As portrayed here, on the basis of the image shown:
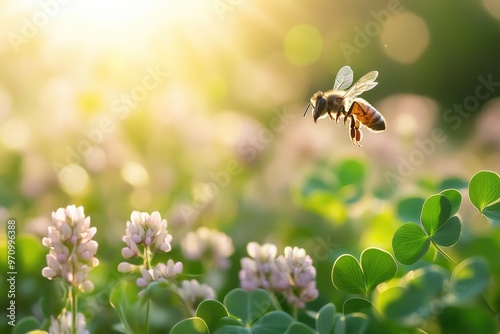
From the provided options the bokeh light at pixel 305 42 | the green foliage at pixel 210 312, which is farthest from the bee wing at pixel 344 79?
the bokeh light at pixel 305 42

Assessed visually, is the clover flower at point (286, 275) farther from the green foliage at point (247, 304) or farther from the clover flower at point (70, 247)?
the clover flower at point (70, 247)

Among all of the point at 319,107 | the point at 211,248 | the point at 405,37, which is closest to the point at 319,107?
the point at 319,107

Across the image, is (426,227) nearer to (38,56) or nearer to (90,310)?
(90,310)

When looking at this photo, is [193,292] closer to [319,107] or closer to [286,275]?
[286,275]

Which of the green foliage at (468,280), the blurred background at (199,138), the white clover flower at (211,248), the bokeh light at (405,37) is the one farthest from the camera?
the bokeh light at (405,37)

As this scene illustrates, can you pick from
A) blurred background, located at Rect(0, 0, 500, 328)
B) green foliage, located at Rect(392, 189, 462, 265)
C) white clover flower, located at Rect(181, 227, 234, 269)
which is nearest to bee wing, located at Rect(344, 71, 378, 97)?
blurred background, located at Rect(0, 0, 500, 328)

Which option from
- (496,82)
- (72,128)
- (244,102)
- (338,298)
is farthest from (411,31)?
(338,298)
